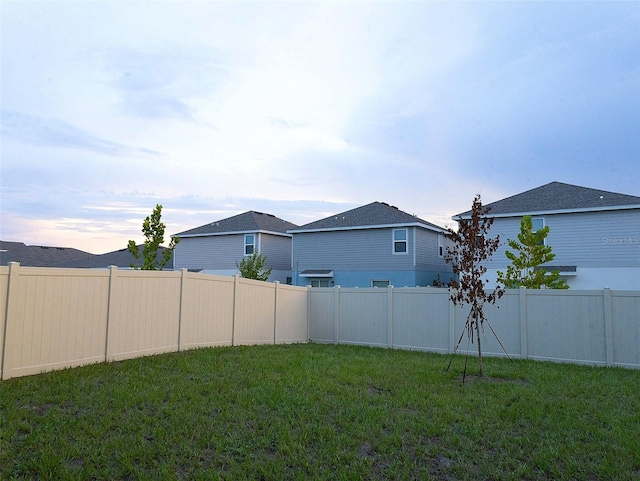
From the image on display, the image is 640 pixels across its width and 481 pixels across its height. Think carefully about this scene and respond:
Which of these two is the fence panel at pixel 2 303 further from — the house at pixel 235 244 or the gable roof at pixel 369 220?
the house at pixel 235 244

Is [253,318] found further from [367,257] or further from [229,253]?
[229,253]

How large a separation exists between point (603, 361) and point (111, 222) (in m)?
16.5

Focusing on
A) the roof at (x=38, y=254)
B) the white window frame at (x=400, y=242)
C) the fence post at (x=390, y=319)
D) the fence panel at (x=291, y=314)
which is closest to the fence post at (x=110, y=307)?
the fence panel at (x=291, y=314)

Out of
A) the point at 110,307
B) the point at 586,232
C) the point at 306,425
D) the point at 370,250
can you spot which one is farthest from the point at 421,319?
the point at 370,250

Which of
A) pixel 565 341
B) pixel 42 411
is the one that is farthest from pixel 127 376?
pixel 565 341

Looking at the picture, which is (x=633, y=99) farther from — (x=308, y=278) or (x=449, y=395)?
(x=308, y=278)

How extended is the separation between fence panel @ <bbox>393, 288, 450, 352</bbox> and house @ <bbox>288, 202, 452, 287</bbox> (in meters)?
10.1

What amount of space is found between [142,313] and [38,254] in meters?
33.9

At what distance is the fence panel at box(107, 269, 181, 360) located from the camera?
7.59 metres

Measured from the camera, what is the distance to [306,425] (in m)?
4.80

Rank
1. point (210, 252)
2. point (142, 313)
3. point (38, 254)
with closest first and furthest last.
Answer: point (142, 313) → point (210, 252) → point (38, 254)

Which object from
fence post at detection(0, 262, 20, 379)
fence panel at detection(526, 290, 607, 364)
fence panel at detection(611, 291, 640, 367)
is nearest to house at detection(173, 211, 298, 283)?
fence panel at detection(526, 290, 607, 364)

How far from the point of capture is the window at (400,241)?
71.3 feet

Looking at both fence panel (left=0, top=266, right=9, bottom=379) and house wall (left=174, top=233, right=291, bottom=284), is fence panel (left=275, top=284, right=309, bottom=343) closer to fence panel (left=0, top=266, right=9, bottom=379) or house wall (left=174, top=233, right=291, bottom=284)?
fence panel (left=0, top=266, right=9, bottom=379)
